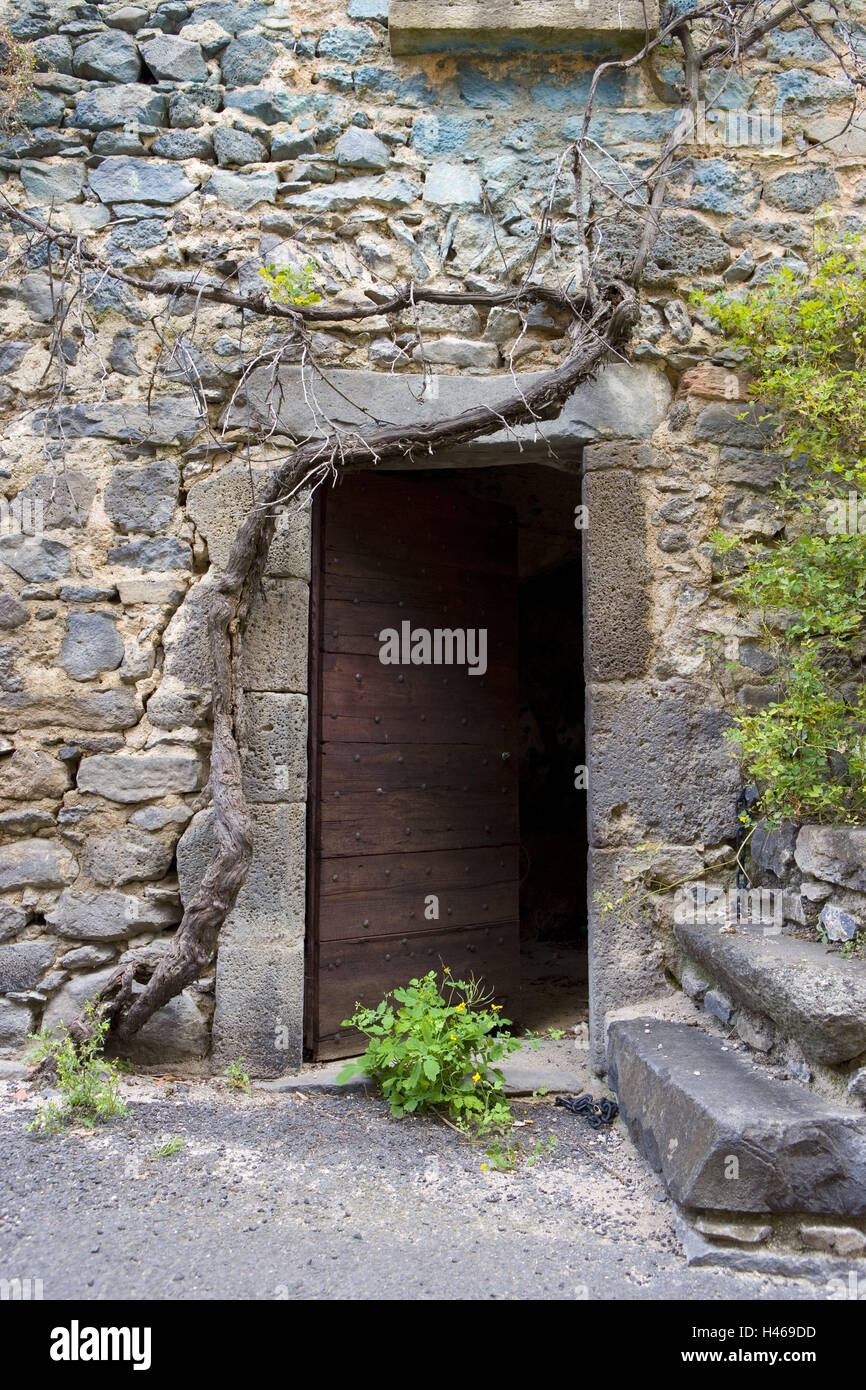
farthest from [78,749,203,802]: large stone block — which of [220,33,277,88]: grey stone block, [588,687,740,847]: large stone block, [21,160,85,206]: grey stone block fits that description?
[220,33,277,88]: grey stone block

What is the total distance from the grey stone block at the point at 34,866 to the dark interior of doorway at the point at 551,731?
2773 millimetres

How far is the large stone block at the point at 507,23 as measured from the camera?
307 cm

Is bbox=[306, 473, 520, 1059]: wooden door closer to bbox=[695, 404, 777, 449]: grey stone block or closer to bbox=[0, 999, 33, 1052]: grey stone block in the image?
bbox=[0, 999, 33, 1052]: grey stone block

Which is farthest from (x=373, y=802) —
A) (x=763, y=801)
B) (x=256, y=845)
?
(x=763, y=801)

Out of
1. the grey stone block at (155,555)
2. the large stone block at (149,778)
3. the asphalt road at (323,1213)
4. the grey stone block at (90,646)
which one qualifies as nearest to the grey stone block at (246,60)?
the grey stone block at (155,555)

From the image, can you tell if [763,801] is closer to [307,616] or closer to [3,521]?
[307,616]

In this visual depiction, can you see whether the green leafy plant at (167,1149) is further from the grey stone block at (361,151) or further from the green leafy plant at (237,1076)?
the grey stone block at (361,151)

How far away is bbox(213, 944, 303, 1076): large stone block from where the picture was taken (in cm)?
280

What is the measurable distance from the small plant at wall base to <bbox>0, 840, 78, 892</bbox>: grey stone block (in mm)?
1930

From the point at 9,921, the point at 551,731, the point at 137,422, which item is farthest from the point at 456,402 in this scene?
the point at 551,731

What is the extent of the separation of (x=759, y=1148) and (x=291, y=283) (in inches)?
101

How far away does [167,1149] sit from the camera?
90.1 inches

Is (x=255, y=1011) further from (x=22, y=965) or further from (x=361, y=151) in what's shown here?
(x=361, y=151)

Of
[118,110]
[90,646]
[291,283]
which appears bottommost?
[90,646]
